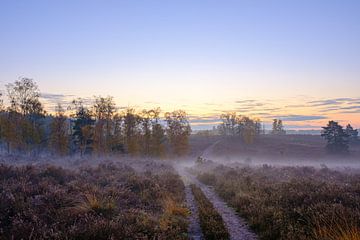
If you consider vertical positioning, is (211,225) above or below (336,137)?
above

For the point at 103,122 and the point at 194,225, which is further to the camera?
the point at 103,122

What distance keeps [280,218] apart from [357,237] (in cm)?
430

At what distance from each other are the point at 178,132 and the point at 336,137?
1751 inches

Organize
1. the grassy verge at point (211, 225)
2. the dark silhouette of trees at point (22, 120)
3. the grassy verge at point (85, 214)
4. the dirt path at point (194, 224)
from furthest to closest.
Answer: the dark silhouette of trees at point (22, 120) → the dirt path at point (194, 224) → the grassy verge at point (211, 225) → the grassy verge at point (85, 214)

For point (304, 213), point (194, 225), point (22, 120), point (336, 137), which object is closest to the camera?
point (304, 213)

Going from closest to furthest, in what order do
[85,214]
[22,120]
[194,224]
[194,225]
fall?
[85,214], [194,225], [194,224], [22,120]

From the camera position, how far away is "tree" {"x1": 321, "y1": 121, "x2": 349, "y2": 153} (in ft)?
277

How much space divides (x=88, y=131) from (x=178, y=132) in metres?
24.5

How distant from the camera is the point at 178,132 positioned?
3044 inches

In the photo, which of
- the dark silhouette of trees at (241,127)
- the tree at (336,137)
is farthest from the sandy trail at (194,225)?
the dark silhouette of trees at (241,127)

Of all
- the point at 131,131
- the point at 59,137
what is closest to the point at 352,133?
the point at 131,131

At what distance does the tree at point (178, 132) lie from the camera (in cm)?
7512

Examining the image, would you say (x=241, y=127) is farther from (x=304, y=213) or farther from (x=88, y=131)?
(x=304, y=213)

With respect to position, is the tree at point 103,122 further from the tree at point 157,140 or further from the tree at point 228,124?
the tree at point 228,124
